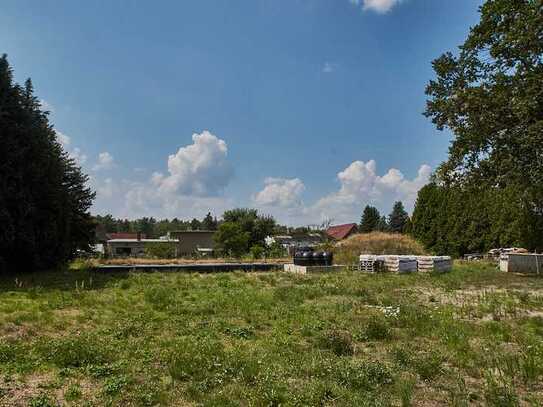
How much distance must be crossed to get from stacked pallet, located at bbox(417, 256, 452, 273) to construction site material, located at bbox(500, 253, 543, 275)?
3.24 m

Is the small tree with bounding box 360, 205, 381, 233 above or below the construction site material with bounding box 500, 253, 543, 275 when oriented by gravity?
above

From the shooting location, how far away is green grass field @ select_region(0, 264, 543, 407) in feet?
15.0

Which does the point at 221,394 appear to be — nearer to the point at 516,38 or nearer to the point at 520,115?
the point at 520,115

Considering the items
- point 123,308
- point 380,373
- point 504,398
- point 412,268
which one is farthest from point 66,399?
point 412,268

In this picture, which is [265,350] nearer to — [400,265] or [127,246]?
[400,265]

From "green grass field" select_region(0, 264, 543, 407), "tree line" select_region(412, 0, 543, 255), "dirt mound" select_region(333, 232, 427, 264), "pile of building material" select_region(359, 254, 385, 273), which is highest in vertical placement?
"tree line" select_region(412, 0, 543, 255)

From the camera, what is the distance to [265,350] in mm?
6266

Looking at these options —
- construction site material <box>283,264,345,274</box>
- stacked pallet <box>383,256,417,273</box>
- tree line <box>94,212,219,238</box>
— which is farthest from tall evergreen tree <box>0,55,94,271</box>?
tree line <box>94,212,219,238</box>

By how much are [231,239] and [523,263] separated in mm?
25867

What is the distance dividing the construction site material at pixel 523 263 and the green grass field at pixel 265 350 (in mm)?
11335

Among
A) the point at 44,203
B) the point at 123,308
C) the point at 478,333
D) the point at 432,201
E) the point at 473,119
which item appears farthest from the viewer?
the point at 432,201

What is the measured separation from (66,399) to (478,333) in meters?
6.44

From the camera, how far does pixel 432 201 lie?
131ft

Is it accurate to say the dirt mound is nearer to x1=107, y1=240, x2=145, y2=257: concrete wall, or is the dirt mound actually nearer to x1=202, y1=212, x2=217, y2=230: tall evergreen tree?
x1=107, y1=240, x2=145, y2=257: concrete wall
